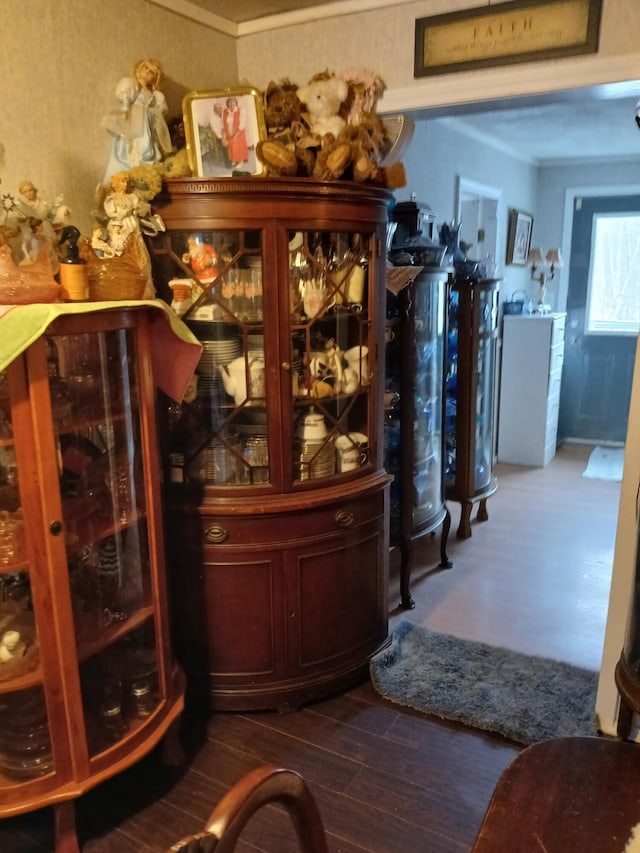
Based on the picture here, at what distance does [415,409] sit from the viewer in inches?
122

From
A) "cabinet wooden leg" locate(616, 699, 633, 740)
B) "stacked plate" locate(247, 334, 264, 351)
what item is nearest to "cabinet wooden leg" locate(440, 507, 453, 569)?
"cabinet wooden leg" locate(616, 699, 633, 740)

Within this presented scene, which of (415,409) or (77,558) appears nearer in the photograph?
(77,558)

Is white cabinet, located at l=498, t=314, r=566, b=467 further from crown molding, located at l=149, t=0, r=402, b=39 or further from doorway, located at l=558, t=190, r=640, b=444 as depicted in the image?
crown molding, located at l=149, t=0, r=402, b=39

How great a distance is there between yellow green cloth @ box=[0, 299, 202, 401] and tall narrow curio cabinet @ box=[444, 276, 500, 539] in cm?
181

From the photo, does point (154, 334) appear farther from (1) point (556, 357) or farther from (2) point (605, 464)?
(2) point (605, 464)

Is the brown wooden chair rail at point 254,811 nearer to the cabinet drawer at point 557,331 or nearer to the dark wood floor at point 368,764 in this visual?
the dark wood floor at point 368,764

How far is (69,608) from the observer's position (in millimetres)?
1672

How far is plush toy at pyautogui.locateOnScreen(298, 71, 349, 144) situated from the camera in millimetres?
2068

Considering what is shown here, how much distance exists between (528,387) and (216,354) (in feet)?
11.8

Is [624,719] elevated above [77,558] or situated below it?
below

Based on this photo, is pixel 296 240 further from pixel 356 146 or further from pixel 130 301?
pixel 130 301

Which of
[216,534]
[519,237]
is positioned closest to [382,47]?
[216,534]

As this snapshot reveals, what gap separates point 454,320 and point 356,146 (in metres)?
1.66

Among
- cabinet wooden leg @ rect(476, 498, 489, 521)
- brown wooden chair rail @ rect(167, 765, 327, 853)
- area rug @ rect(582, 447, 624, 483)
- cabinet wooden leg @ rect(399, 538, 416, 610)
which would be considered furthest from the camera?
area rug @ rect(582, 447, 624, 483)
